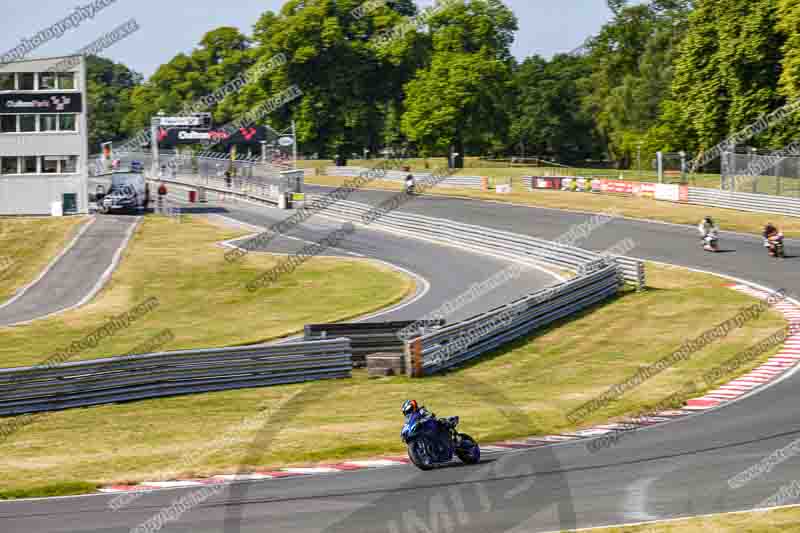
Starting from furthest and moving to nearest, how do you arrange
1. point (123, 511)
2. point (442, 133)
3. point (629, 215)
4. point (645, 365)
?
point (442, 133)
point (629, 215)
point (645, 365)
point (123, 511)

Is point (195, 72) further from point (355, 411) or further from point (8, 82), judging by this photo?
point (355, 411)

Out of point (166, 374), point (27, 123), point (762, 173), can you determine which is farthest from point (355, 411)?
point (27, 123)

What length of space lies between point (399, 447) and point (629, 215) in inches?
1522

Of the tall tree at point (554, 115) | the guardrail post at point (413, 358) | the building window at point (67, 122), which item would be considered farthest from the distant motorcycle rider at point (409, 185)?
the tall tree at point (554, 115)

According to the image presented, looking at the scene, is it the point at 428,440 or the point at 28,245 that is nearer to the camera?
the point at 428,440

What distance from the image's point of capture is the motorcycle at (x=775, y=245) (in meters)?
38.7

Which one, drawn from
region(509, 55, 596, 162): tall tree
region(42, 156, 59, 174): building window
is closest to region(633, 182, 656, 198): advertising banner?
region(42, 156, 59, 174): building window

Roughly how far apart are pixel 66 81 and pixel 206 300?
96.6 ft

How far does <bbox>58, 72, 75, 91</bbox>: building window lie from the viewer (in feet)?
207

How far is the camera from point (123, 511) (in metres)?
13.4

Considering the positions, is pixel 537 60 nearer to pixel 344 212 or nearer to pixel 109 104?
pixel 344 212

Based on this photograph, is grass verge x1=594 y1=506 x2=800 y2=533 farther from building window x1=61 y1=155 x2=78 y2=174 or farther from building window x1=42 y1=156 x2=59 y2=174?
building window x1=42 y1=156 x2=59 y2=174

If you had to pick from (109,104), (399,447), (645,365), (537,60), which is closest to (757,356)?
(645,365)

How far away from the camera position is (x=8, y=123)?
204 feet
